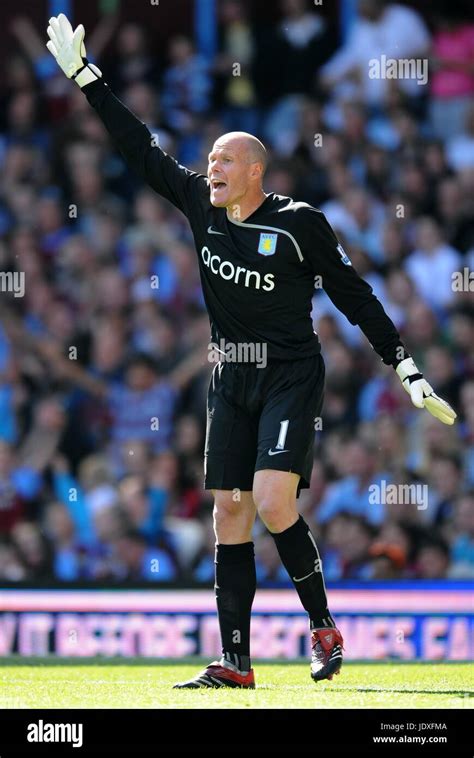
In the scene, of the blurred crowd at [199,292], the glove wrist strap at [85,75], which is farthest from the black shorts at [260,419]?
the blurred crowd at [199,292]

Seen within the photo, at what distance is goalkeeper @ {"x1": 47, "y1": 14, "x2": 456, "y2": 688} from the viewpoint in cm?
626

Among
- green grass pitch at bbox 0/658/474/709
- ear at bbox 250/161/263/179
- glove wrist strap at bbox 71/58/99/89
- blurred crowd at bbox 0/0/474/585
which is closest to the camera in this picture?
green grass pitch at bbox 0/658/474/709

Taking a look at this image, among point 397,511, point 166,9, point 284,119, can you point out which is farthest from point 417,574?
point 166,9

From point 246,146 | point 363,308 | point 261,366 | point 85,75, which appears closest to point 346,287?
point 363,308

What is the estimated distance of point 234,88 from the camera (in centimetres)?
1322

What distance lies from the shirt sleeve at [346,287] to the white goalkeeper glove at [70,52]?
4.15 feet

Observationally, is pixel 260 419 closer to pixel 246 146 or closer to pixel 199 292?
pixel 246 146

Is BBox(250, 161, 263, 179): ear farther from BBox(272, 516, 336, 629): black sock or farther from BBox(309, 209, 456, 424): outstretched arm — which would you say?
BBox(272, 516, 336, 629): black sock

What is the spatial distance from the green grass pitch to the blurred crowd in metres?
2.54

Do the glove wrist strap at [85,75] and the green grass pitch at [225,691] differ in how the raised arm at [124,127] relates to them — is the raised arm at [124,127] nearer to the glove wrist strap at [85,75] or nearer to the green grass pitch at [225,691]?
the glove wrist strap at [85,75]

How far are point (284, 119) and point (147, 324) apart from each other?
7.61ft

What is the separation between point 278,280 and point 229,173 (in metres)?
0.49

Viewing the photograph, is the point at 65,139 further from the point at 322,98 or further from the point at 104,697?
the point at 104,697

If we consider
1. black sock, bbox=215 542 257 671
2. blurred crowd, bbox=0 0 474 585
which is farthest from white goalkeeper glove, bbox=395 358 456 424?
blurred crowd, bbox=0 0 474 585
